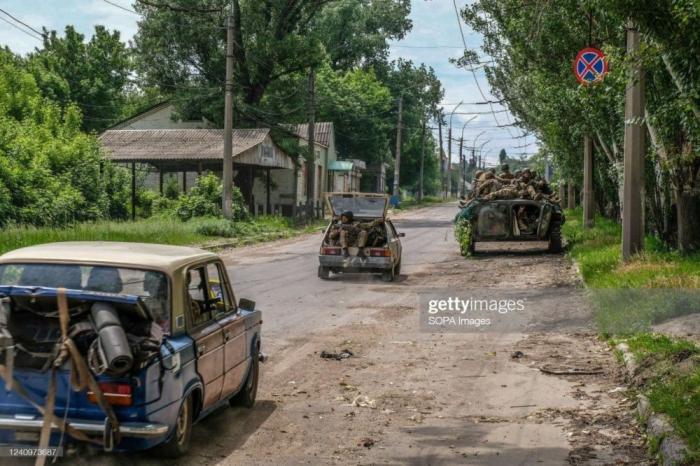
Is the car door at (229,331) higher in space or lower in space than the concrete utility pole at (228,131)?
lower

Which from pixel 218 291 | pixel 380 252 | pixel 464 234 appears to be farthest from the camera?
pixel 464 234

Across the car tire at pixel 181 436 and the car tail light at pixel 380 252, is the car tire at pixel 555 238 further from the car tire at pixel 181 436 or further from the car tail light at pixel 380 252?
the car tire at pixel 181 436

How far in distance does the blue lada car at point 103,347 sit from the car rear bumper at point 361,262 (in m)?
12.3

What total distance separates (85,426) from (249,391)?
2744 mm

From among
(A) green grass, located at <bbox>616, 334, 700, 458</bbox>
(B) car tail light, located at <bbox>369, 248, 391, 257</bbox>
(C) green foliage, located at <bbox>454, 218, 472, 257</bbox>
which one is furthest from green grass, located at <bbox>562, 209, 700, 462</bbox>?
(B) car tail light, located at <bbox>369, 248, 391, 257</bbox>

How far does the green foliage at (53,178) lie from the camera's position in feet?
91.6

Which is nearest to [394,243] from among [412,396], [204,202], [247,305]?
[412,396]

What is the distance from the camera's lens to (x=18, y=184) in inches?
1115

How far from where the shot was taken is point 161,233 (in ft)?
94.9

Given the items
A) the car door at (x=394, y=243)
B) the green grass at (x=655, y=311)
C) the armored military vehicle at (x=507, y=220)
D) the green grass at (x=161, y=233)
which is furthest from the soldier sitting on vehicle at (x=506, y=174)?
the green grass at (x=161, y=233)

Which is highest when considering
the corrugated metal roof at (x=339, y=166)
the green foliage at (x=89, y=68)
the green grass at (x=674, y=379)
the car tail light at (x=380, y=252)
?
the green foliage at (x=89, y=68)

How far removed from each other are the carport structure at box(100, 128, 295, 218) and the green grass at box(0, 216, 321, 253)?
3648 mm

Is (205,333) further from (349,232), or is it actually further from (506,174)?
(506,174)

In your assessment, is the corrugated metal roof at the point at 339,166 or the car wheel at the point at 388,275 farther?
the corrugated metal roof at the point at 339,166
